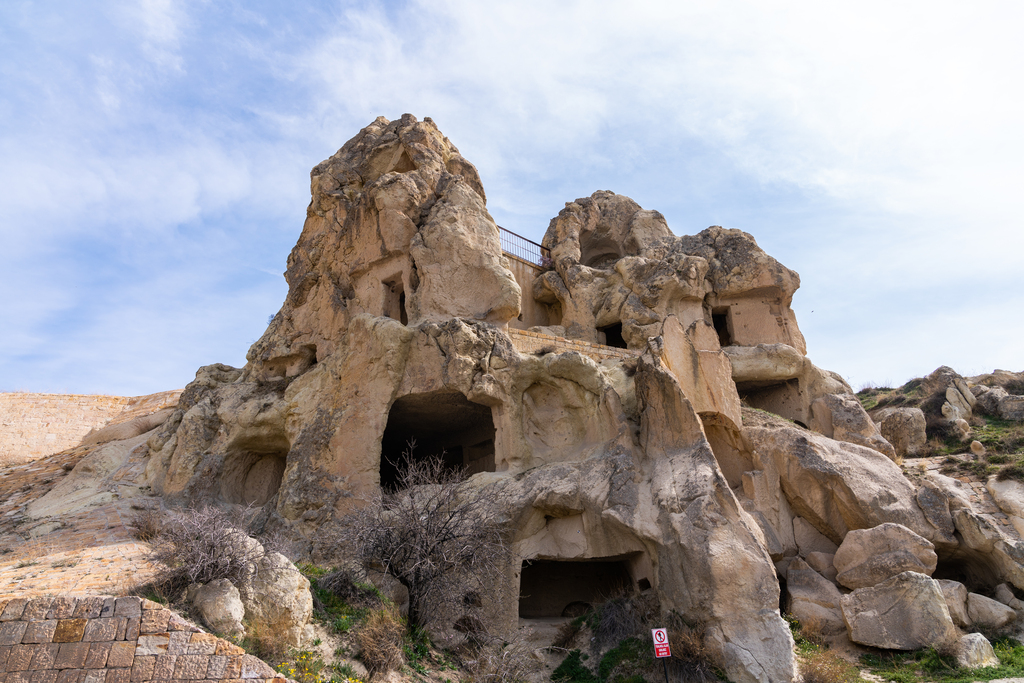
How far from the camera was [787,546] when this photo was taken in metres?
13.9

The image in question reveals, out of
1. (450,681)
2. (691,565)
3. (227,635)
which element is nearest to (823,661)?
(691,565)

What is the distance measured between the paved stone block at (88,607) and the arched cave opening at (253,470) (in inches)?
296

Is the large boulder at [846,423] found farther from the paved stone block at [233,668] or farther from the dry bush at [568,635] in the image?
the paved stone block at [233,668]

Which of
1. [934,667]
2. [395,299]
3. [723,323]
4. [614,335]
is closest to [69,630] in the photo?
[395,299]

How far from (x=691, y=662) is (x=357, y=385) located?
8252 mm

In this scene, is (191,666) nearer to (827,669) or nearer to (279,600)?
(279,600)

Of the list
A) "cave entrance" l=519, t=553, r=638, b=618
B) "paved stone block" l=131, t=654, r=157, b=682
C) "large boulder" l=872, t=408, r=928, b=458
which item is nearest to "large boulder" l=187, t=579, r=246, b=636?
"paved stone block" l=131, t=654, r=157, b=682

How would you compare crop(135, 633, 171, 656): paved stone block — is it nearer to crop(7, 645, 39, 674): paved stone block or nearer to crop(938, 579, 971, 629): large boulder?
crop(7, 645, 39, 674): paved stone block

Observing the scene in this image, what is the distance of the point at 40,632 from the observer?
24.0 feet

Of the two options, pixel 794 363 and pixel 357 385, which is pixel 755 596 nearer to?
pixel 357 385

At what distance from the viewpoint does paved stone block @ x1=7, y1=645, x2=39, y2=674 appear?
714cm

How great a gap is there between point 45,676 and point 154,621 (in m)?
1.11

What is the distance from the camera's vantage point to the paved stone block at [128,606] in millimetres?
7441

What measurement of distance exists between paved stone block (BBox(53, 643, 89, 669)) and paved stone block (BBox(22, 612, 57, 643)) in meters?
0.20
